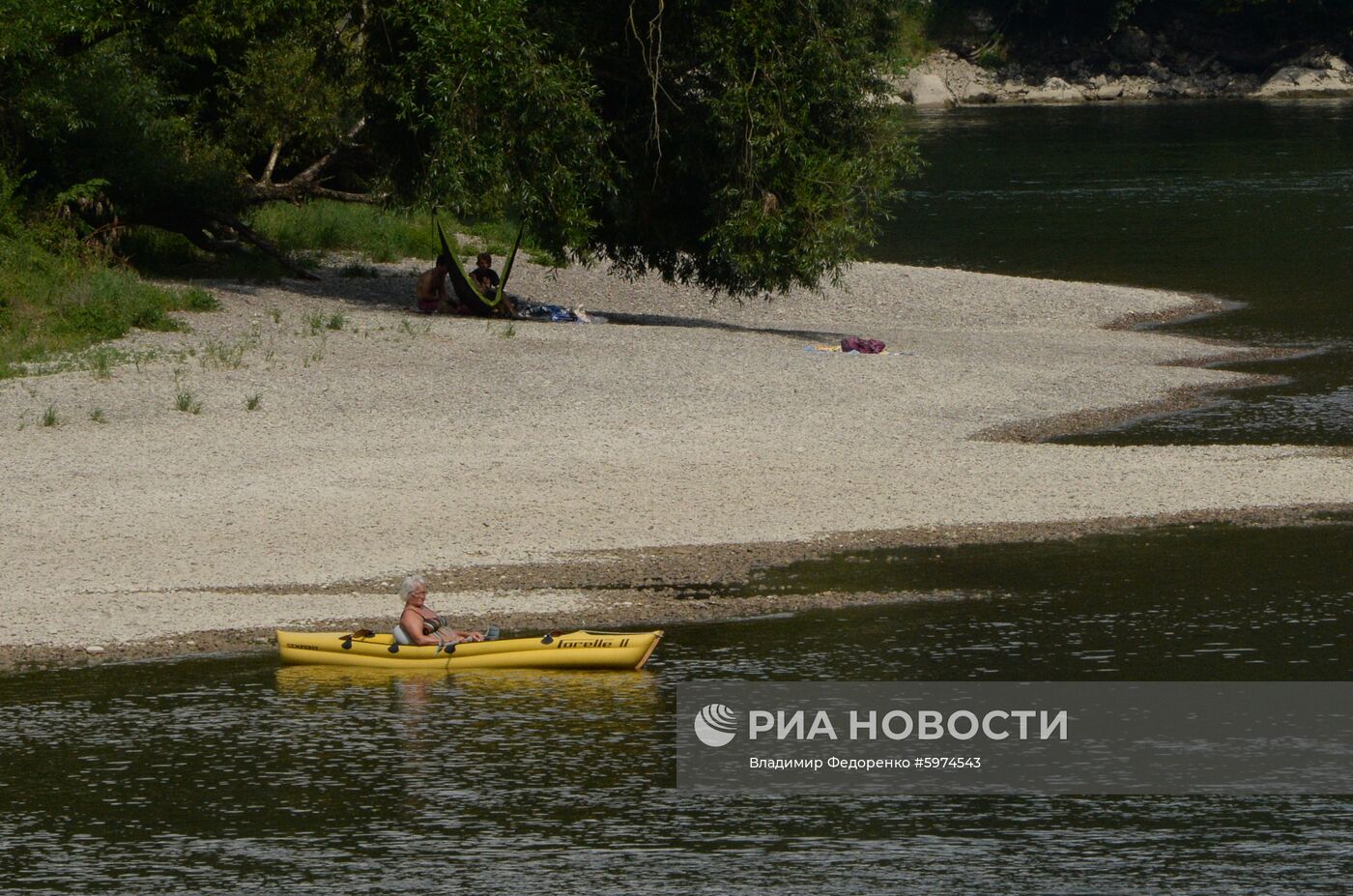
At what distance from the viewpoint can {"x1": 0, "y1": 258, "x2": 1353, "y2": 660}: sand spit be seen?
18359 millimetres

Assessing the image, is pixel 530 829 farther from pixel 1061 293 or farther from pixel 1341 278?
pixel 1341 278

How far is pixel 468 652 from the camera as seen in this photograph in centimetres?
1559

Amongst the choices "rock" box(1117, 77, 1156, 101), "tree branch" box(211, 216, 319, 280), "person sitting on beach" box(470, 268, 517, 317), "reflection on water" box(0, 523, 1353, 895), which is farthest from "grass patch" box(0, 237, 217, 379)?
"rock" box(1117, 77, 1156, 101)

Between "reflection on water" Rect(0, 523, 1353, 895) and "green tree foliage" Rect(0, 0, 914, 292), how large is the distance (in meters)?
13.2

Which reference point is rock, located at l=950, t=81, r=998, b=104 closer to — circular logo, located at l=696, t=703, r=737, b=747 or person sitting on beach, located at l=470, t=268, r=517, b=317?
person sitting on beach, located at l=470, t=268, r=517, b=317

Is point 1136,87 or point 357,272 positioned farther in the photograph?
point 1136,87

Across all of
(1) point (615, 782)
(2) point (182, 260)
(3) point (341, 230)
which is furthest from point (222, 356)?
(1) point (615, 782)

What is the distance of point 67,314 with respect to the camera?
28250mm

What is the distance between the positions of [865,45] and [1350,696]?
20.4 metres

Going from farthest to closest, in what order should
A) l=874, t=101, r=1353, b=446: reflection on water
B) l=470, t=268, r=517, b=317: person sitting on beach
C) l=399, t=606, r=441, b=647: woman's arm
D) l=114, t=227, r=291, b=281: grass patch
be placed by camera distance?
l=114, t=227, r=291, b=281: grass patch
l=470, t=268, r=517, b=317: person sitting on beach
l=874, t=101, r=1353, b=446: reflection on water
l=399, t=606, r=441, b=647: woman's arm

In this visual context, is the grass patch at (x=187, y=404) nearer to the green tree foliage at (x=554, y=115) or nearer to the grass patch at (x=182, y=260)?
the green tree foliage at (x=554, y=115)

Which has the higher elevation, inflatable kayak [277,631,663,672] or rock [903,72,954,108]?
rock [903,72,954,108]

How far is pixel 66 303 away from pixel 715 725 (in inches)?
713

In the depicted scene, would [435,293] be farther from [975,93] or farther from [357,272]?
[975,93]
